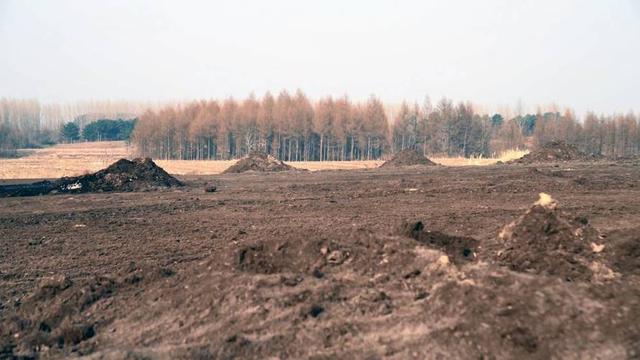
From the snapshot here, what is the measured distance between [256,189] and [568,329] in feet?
67.3

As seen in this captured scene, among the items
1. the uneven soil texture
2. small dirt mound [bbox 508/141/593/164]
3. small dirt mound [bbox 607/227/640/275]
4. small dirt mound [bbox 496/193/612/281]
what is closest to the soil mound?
the uneven soil texture

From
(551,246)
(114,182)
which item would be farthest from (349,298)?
(114,182)

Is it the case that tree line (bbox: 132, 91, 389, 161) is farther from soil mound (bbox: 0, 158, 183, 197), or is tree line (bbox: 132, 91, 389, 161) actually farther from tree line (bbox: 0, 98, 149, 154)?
soil mound (bbox: 0, 158, 183, 197)

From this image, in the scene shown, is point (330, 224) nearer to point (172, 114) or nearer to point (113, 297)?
point (113, 297)

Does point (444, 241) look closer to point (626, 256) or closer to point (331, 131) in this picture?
point (626, 256)

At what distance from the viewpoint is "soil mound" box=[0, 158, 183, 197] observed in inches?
990

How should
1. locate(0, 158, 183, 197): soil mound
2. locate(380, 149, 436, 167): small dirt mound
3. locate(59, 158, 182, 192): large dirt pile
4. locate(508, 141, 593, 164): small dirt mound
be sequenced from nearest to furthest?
locate(0, 158, 183, 197): soil mound, locate(59, 158, 182, 192): large dirt pile, locate(508, 141, 593, 164): small dirt mound, locate(380, 149, 436, 167): small dirt mound

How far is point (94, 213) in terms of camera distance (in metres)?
18.3

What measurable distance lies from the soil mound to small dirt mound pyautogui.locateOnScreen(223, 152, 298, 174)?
1336 cm

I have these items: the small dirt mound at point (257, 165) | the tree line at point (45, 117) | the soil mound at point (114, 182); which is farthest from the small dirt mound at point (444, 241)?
the tree line at point (45, 117)

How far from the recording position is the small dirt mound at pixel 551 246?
707 centimetres

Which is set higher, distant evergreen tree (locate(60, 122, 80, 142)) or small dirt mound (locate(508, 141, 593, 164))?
distant evergreen tree (locate(60, 122, 80, 142))

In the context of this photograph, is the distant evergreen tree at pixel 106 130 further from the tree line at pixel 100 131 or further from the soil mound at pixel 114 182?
the soil mound at pixel 114 182

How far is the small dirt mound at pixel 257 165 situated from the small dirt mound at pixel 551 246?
3337cm
